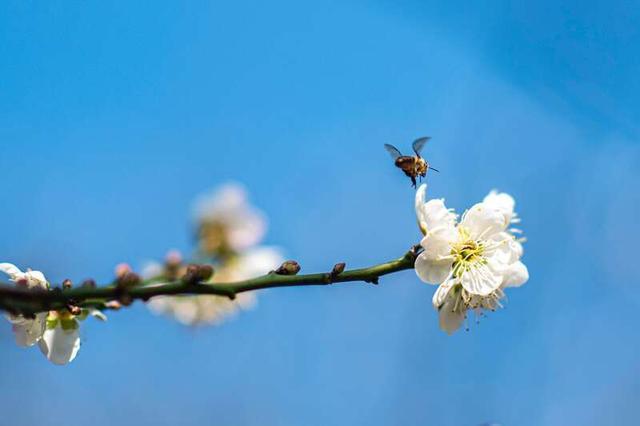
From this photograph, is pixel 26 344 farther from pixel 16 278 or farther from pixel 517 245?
pixel 517 245

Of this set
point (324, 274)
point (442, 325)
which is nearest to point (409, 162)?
point (442, 325)

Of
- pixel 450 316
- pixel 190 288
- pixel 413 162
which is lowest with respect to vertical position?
pixel 190 288

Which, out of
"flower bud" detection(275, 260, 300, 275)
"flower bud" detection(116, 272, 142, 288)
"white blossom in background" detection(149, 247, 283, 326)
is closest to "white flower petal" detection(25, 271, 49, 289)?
"flower bud" detection(116, 272, 142, 288)

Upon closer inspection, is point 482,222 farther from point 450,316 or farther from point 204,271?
point 204,271

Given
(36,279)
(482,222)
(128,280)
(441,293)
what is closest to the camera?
(128,280)

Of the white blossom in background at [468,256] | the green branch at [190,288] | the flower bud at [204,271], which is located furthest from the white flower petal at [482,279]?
the flower bud at [204,271]

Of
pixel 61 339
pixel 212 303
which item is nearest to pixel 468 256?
pixel 61 339
